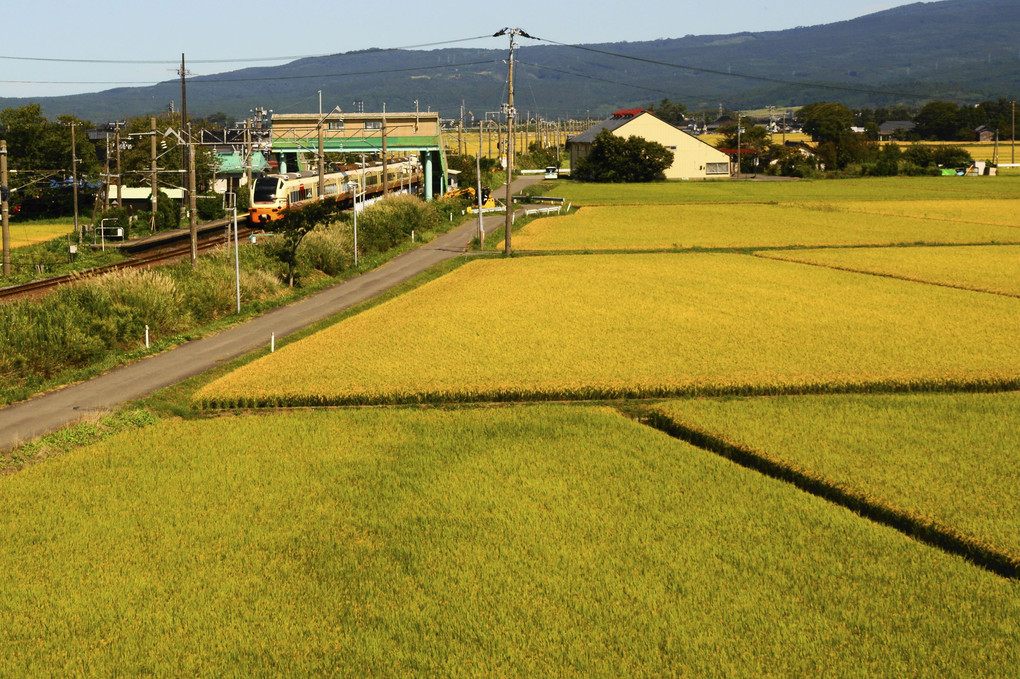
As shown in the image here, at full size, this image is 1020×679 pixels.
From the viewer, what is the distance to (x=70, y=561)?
637 inches

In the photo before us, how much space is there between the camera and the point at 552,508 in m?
18.5

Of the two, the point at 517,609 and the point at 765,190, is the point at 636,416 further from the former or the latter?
the point at 765,190

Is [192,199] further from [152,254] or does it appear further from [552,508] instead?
[552,508]

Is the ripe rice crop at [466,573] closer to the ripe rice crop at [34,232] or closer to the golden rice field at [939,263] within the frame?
the golden rice field at [939,263]

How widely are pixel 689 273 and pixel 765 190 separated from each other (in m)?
73.6

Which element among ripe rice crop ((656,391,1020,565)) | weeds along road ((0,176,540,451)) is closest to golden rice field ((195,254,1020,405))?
ripe rice crop ((656,391,1020,565))

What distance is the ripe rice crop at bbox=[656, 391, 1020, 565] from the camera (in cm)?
1780

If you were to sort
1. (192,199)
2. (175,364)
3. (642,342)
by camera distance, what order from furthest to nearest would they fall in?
1. (192,199)
2. (642,342)
3. (175,364)

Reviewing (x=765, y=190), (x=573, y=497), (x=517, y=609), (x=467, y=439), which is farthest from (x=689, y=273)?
(x=765, y=190)

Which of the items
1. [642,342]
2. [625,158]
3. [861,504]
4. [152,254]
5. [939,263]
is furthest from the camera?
[625,158]

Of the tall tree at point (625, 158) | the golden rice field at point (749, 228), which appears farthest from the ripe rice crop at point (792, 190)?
the golden rice field at point (749, 228)

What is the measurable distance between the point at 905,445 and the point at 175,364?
869 inches

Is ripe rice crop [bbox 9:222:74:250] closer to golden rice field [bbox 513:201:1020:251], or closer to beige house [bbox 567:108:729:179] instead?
golden rice field [bbox 513:201:1020:251]

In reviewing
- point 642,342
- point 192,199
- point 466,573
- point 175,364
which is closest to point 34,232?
point 192,199
